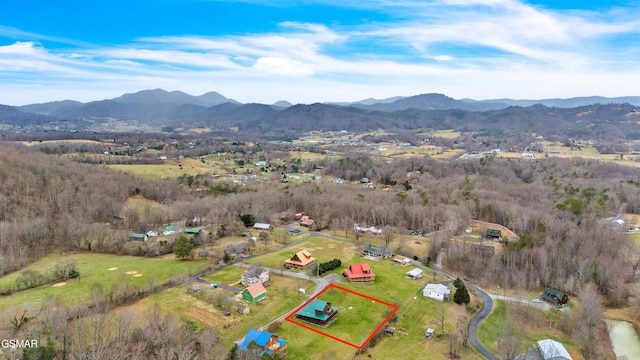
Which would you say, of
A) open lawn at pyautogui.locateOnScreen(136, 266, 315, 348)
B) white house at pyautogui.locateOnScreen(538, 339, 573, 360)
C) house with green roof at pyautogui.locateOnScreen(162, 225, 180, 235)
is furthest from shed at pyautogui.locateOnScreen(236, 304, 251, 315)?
house with green roof at pyautogui.locateOnScreen(162, 225, 180, 235)

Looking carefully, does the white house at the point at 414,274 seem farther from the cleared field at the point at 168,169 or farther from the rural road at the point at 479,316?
the cleared field at the point at 168,169

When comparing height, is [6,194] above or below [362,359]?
above

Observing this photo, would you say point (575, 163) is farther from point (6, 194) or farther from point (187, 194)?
point (6, 194)

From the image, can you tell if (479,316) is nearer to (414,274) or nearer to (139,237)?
(414,274)

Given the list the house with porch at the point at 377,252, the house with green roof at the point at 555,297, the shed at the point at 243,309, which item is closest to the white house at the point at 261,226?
the house with porch at the point at 377,252

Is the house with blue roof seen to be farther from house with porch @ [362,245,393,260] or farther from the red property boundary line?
house with porch @ [362,245,393,260]

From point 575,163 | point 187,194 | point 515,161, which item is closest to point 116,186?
point 187,194

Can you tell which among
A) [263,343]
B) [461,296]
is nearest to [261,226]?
[461,296]
